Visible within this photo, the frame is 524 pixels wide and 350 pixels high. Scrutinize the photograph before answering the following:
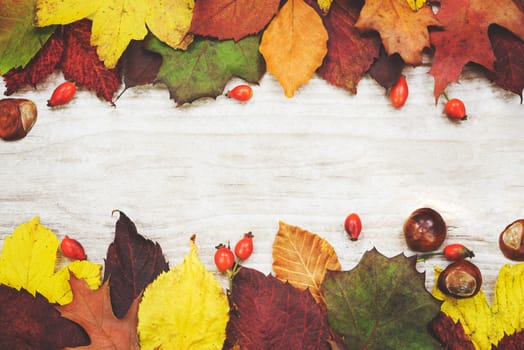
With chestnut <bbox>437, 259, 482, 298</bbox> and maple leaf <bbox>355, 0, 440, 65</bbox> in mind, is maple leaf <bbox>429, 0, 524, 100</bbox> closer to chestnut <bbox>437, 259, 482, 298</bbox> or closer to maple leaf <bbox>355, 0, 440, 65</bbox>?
maple leaf <bbox>355, 0, 440, 65</bbox>

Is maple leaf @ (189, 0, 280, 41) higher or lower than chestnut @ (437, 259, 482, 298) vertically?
higher

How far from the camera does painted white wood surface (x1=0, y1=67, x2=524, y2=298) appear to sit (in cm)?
80

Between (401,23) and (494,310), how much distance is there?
420mm

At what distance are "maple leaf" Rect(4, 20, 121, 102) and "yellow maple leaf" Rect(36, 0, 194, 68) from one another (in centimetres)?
3

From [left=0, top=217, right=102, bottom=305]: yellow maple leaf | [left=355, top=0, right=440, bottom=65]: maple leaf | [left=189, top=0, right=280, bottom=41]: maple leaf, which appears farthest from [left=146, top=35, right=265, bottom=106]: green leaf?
[left=0, top=217, right=102, bottom=305]: yellow maple leaf

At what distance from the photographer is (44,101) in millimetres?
832

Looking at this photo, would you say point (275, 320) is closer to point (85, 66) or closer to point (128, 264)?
point (128, 264)

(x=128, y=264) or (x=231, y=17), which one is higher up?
(x=231, y=17)

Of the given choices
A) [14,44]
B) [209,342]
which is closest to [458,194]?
[209,342]

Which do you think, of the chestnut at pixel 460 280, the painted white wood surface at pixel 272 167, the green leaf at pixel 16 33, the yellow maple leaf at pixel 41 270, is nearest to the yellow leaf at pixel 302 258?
the painted white wood surface at pixel 272 167

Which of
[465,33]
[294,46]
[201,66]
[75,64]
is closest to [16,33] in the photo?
[75,64]

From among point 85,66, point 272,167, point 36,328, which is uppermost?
point 85,66

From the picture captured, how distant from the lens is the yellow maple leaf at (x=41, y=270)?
773 mm

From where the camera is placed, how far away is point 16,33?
80cm
